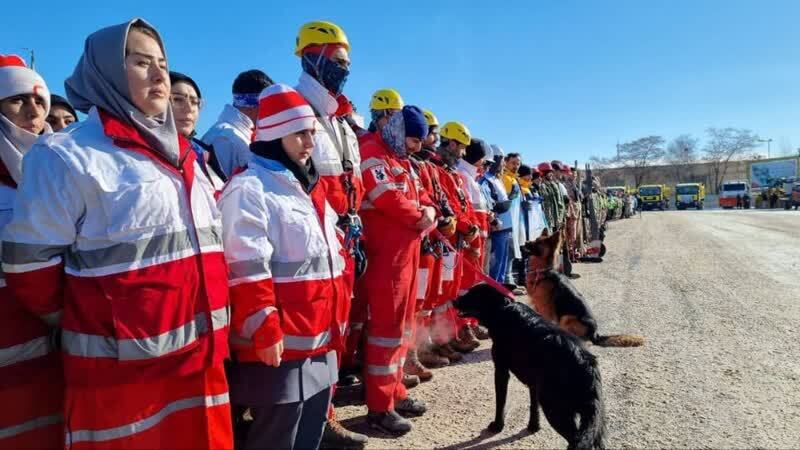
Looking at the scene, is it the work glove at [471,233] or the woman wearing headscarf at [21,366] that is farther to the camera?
the work glove at [471,233]

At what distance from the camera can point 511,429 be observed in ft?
13.0

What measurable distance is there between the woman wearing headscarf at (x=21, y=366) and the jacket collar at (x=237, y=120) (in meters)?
1.61

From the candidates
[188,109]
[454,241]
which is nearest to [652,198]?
[454,241]

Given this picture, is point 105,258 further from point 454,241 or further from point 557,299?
point 557,299

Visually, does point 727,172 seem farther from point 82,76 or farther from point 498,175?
point 82,76

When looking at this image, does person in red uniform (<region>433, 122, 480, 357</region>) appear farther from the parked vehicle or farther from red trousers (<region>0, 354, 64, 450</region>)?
the parked vehicle

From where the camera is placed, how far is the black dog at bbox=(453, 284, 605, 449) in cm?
323

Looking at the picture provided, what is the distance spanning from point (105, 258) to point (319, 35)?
8.25ft

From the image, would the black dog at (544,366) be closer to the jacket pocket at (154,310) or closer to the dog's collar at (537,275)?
the dog's collar at (537,275)

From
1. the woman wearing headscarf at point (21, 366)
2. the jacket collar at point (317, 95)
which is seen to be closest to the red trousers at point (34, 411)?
the woman wearing headscarf at point (21, 366)

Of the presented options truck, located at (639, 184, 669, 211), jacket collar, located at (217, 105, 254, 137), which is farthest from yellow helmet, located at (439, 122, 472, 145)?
truck, located at (639, 184, 669, 211)

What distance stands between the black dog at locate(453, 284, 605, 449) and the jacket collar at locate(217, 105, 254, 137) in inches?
84.0

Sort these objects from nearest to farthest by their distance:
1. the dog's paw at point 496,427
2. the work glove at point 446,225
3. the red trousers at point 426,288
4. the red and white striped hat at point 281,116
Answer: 1. the red and white striped hat at point 281,116
2. the dog's paw at point 496,427
3. the red trousers at point 426,288
4. the work glove at point 446,225

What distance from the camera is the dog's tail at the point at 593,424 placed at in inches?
121
